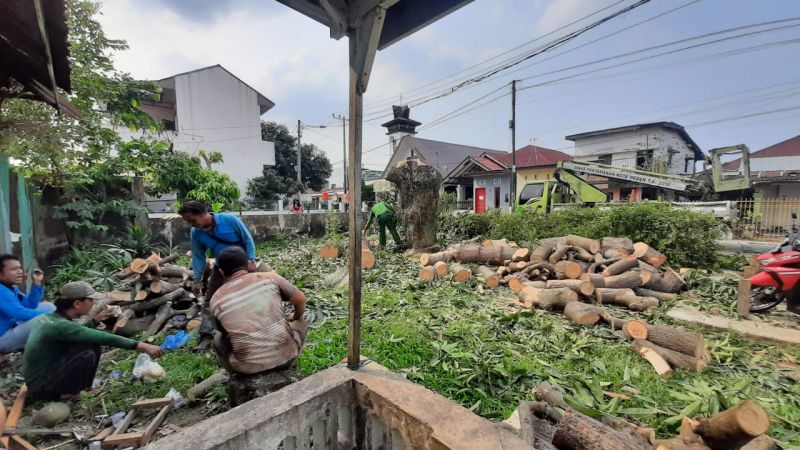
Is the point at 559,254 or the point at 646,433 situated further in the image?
the point at 559,254

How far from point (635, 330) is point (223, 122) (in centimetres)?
2503

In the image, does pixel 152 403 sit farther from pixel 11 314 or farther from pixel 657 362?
pixel 657 362

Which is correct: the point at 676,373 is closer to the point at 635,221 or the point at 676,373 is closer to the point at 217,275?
the point at 217,275

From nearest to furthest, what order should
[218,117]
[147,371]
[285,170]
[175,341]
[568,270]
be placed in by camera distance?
[147,371]
[175,341]
[568,270]
[218,117]
[285,170]

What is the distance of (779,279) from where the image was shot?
422 centimetres

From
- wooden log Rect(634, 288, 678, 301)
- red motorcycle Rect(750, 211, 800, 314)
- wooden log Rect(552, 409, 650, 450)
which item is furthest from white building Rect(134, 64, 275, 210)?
red motorcycle Rect(750, 211, 800, 314)

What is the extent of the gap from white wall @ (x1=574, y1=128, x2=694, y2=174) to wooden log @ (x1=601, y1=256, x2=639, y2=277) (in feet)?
64.7

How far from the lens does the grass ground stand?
256 centimetres

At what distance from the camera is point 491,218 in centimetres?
945

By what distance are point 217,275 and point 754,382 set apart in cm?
497

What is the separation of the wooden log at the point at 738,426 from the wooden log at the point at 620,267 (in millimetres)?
4259

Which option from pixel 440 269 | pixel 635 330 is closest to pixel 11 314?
pixel 440 269

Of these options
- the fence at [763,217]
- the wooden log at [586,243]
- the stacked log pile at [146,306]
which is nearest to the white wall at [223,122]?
the stacked log pile at [146,306]

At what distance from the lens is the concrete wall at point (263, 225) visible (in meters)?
8.77
